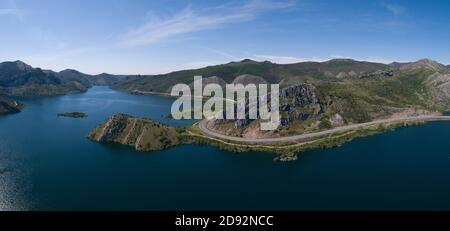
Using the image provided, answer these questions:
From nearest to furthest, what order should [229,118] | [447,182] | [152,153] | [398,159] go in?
[447,182], [398,159], [152,153], [229,118]

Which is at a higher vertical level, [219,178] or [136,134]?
[136,134]

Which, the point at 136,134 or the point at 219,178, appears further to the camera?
the point at 136,134

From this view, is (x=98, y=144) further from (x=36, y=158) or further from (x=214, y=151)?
(x=214, y=151)

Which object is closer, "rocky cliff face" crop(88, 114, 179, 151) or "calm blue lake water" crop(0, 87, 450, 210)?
"calm blue lake water" crop(0, 87, 450, 210)

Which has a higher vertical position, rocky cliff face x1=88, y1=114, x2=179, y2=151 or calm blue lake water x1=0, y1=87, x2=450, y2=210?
rocky cliff face x1=88, y1=114, x2=179, y2=151
